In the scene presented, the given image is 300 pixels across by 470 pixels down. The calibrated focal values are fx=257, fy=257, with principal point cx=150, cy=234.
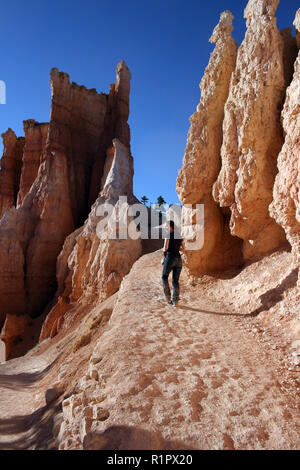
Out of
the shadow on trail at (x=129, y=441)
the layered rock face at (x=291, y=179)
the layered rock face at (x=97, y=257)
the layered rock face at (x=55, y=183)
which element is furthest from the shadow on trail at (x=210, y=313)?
the layered rock face at (x=55, y=183)

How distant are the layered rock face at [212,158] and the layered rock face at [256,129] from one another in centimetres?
81

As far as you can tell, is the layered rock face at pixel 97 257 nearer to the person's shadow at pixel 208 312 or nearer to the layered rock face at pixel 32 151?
the person's shadow at pixel 208 312

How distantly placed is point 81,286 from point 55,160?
1055cm

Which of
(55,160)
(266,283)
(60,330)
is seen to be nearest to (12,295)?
(60,330)

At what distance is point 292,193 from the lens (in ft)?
12.1

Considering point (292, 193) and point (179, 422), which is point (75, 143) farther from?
point (179, 422)

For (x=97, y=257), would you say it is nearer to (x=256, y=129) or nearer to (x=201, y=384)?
(x=256, y=129)

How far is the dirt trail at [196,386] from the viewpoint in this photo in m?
2.11

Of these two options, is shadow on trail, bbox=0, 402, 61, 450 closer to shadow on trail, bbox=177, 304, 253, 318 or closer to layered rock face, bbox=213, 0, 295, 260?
shadow on trail, bbox=177, 304, 253, 318

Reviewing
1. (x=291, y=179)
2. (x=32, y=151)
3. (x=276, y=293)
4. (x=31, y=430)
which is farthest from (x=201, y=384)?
(x=32, y=151)

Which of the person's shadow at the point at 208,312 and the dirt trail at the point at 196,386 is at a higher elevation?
the person's shadow at the point at 208,312

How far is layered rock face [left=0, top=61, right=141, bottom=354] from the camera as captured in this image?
17234mm

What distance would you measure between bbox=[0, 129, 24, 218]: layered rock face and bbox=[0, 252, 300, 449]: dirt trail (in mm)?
25895

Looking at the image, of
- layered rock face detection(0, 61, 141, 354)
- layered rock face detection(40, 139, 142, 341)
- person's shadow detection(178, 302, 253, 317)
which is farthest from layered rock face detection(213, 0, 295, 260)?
layered rock face detection(0, 61, 141, 354)
